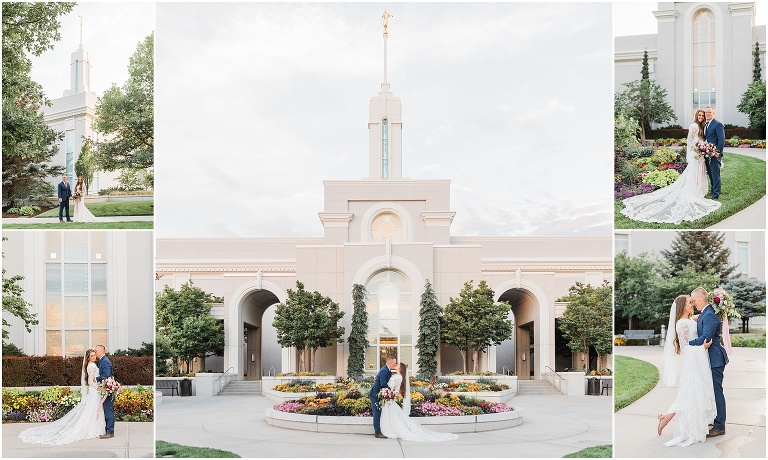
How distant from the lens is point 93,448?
1257cm

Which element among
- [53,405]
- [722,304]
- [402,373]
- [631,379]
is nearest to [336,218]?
[53,405]

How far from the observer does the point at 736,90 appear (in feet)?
49.1

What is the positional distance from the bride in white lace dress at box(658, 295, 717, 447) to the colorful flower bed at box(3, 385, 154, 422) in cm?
975

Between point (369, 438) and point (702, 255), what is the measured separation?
5.83m

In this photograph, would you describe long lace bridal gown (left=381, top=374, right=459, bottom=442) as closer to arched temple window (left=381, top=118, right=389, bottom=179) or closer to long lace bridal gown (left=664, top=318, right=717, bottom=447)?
long lace bridal gown (left=664, top=318, right=717, bottom=447)

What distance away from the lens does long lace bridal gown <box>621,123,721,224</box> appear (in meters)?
13.1

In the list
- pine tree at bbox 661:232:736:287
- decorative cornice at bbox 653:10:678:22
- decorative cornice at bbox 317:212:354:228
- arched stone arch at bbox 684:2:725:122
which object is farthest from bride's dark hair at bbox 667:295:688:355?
decorative cornice at bbox 317:212:354:228

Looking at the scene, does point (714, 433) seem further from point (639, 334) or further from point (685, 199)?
point (685, 199)

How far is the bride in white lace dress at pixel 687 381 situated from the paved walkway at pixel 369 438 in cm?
208

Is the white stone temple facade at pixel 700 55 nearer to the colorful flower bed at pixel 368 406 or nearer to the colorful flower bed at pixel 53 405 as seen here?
the colorful flower bed at pixel 368 406

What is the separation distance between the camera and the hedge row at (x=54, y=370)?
16.6 m

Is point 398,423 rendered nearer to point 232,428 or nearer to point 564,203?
point 232,428

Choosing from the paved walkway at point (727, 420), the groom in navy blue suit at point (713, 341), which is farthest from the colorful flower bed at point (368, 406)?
the groom in navy blue suit at point (713, 341)

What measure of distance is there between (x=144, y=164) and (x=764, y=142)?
11931 millimetres
